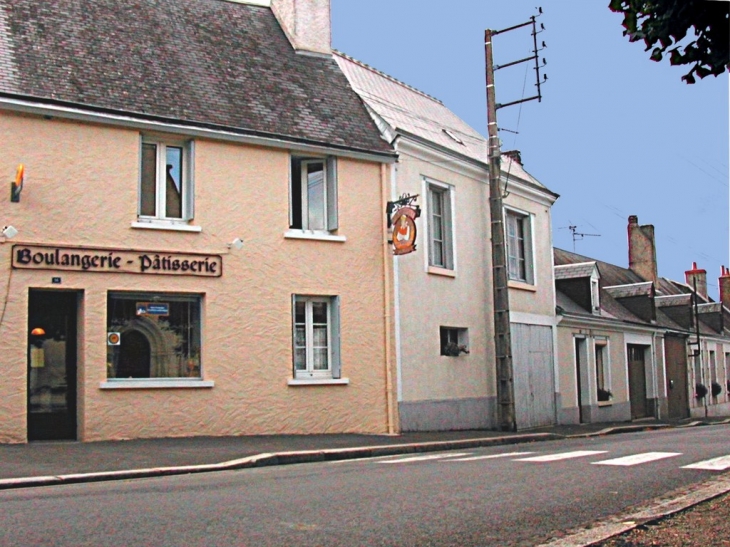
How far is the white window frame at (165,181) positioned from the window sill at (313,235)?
75.7 inches

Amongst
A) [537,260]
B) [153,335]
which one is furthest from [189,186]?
[537,260]

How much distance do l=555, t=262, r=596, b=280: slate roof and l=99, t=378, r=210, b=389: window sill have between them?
52.2 ft

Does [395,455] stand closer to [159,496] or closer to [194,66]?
[159,496]

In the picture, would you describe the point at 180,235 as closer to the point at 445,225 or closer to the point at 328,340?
the point at 328,340

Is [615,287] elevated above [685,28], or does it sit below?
above

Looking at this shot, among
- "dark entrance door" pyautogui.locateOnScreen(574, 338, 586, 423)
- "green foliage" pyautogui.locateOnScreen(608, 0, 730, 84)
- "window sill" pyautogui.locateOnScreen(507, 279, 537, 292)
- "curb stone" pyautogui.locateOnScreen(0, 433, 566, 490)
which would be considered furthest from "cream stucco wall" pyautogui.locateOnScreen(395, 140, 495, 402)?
"green foliage" pyautogui.locateOnScreen(608, 0, 730, 84)

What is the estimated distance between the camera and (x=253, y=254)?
16.8 m

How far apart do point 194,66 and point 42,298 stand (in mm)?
5560

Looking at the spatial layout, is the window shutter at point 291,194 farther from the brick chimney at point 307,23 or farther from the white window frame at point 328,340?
the brick chimney at point 307,23

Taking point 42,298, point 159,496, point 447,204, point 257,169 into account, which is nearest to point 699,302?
point 447,204

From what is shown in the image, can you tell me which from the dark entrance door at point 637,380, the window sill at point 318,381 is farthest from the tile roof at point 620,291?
the window sill at point 318,381

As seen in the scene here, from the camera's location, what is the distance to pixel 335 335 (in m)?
17.7

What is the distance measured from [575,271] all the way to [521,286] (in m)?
6.77

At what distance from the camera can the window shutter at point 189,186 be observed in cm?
1628
